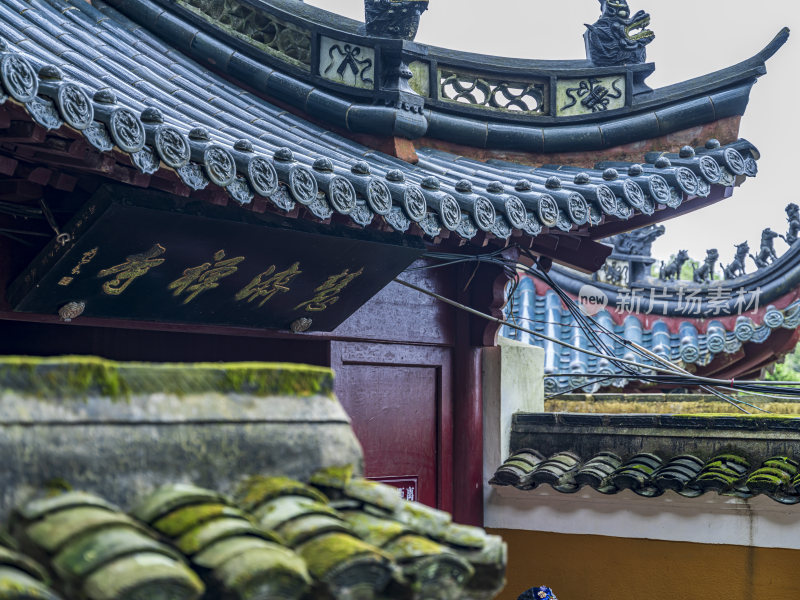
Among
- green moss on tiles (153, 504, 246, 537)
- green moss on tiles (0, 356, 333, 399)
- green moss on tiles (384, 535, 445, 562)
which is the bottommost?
green moss on tiles (384, 535, 445, 562)

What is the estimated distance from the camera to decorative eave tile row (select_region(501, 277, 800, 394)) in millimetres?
15078

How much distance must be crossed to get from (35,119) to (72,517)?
7.38 ft

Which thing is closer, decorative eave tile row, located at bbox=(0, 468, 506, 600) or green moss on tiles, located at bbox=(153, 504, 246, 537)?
decorative eave tile row, located at bbox=(0, 468, 506, 600)

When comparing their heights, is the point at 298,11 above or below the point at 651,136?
above

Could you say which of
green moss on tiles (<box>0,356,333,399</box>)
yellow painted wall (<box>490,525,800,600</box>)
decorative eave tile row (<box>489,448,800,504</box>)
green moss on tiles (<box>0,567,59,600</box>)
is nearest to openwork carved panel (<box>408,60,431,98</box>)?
decorative eave tile row (<box>489,448,800,504</box>)

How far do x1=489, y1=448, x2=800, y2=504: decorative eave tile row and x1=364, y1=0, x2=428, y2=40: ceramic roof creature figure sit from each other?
3186 mm

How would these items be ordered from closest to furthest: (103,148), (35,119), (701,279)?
(35,119) < (103,148) < (701,279)

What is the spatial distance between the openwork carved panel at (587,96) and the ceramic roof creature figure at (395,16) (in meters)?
1.48

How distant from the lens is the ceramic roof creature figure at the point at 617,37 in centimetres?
808

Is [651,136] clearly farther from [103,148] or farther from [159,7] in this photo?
[103,148]

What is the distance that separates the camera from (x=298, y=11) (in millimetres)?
7539

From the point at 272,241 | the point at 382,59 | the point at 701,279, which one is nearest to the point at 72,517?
the point at 272,241

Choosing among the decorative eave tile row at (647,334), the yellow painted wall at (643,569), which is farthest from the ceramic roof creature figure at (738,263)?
the yellow painted wall at (643,569)

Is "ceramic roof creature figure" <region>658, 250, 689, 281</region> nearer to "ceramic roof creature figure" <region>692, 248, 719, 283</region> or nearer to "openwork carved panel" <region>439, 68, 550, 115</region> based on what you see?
"ceramic roof creature figure" <region>692, 248, 719, 283</region>
